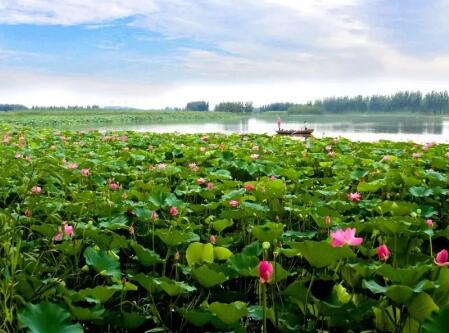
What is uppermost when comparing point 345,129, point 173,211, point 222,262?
point 173,211

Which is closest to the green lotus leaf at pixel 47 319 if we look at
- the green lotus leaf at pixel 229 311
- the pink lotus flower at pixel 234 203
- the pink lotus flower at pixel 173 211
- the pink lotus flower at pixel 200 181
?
the green lotus leaf at pixel 229 311

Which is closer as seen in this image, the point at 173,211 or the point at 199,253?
the point at 199,253

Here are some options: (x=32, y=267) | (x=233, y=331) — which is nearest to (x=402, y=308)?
(x=233, y=331)

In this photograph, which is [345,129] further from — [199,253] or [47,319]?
[47,319]

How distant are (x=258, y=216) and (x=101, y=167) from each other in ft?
7.05

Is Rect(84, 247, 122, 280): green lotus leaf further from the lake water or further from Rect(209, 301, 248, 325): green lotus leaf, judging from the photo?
the lake water

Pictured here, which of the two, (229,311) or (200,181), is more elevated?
(200,181)

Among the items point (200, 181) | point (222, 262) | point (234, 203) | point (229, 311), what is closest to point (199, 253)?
point (222, 262)

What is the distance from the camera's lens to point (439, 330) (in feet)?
3.74

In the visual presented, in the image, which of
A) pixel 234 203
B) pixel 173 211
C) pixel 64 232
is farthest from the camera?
pixel 234 203

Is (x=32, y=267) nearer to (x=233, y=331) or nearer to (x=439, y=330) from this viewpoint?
(x=233, y=331)

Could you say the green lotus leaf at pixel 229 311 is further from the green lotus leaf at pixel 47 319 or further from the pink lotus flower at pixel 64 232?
the pink lotus flower at pixel 64 232

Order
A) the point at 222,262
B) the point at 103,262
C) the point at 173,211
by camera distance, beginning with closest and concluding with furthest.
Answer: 1. the point at 103,262
2. the point at 222,262
3. the point at 173,211

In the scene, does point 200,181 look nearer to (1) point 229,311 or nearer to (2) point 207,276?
(2) point 207,276
